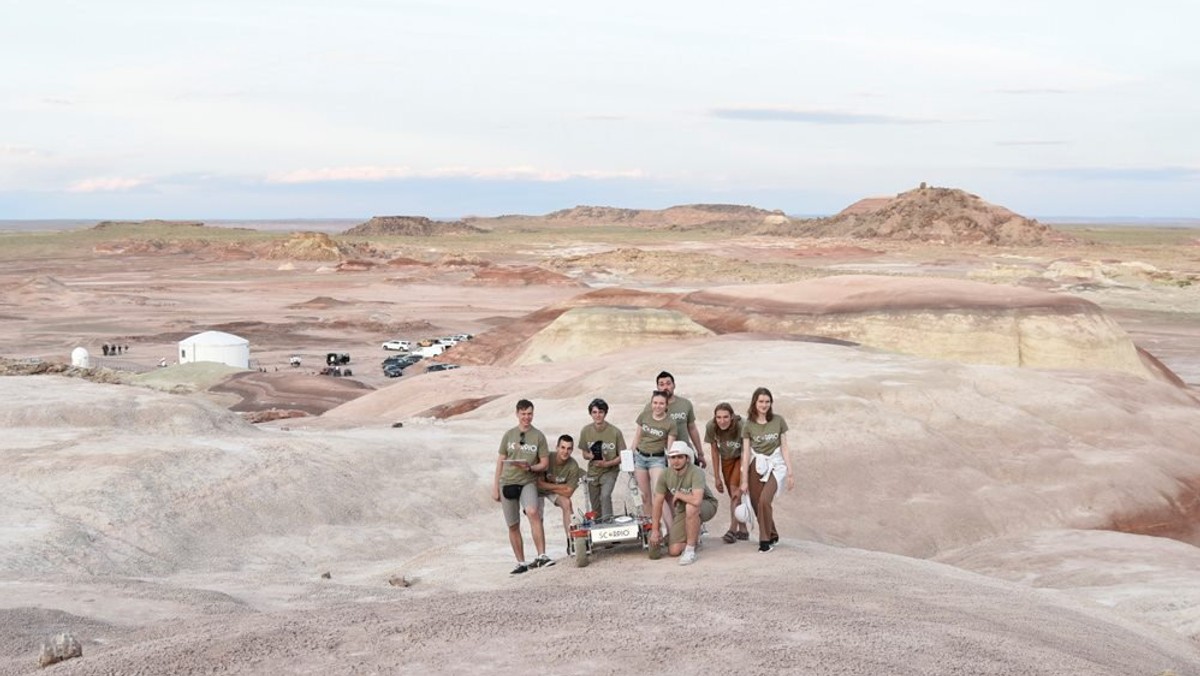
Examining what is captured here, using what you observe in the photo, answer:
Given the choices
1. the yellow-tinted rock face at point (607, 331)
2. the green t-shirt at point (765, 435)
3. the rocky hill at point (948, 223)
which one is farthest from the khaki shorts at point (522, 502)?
the rocky hill at point (948, 223)

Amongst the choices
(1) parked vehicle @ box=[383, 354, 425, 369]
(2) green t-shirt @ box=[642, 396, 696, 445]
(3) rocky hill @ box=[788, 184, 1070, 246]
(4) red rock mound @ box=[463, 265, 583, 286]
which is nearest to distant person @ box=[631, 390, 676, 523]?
(2) green t-shirt @ box=[642, 396, 696, 445]

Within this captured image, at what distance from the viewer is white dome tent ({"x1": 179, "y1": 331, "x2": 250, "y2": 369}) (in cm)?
5566

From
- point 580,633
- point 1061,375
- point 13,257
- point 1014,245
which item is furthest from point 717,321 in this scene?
point 13,257

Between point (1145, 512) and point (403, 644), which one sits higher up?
point (403, 644)

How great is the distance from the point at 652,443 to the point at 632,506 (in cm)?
767

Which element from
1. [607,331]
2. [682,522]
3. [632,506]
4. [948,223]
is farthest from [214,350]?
[948,223]

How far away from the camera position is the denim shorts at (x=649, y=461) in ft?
44.3

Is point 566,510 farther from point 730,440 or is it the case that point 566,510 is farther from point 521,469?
point 730,440

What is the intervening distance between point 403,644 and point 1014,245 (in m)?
158

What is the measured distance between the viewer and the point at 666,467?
44.0ft

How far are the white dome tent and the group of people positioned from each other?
44502 millimetres

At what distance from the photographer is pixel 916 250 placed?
148m

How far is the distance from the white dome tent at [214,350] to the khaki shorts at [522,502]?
44.2 metres

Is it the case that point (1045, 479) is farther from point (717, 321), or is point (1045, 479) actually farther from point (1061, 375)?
point (717, 321)
